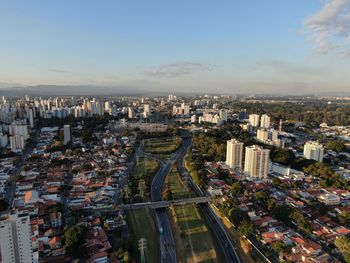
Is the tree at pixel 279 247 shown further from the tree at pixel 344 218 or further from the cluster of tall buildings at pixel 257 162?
the cluster of tall buildings at pixel 257 162

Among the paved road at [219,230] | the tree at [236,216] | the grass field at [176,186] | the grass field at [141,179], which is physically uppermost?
the tree at [236,216]

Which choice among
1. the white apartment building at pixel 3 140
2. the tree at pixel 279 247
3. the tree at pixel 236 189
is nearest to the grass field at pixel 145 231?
the tree at pixel 279 247

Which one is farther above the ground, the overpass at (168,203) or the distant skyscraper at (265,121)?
the distant skyscraper at (265,121)

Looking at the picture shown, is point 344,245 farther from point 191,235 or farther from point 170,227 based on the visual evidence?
point 170,227

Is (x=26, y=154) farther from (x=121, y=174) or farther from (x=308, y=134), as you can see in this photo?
(x=308, y=134)

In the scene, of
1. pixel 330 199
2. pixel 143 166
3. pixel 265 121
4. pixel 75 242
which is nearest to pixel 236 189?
pixel 330 199

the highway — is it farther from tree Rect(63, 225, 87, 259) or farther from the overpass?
tree Rect(63, 225, 87, 259)

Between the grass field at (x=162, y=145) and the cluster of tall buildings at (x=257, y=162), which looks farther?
the grass field at (x=162, y=145)
